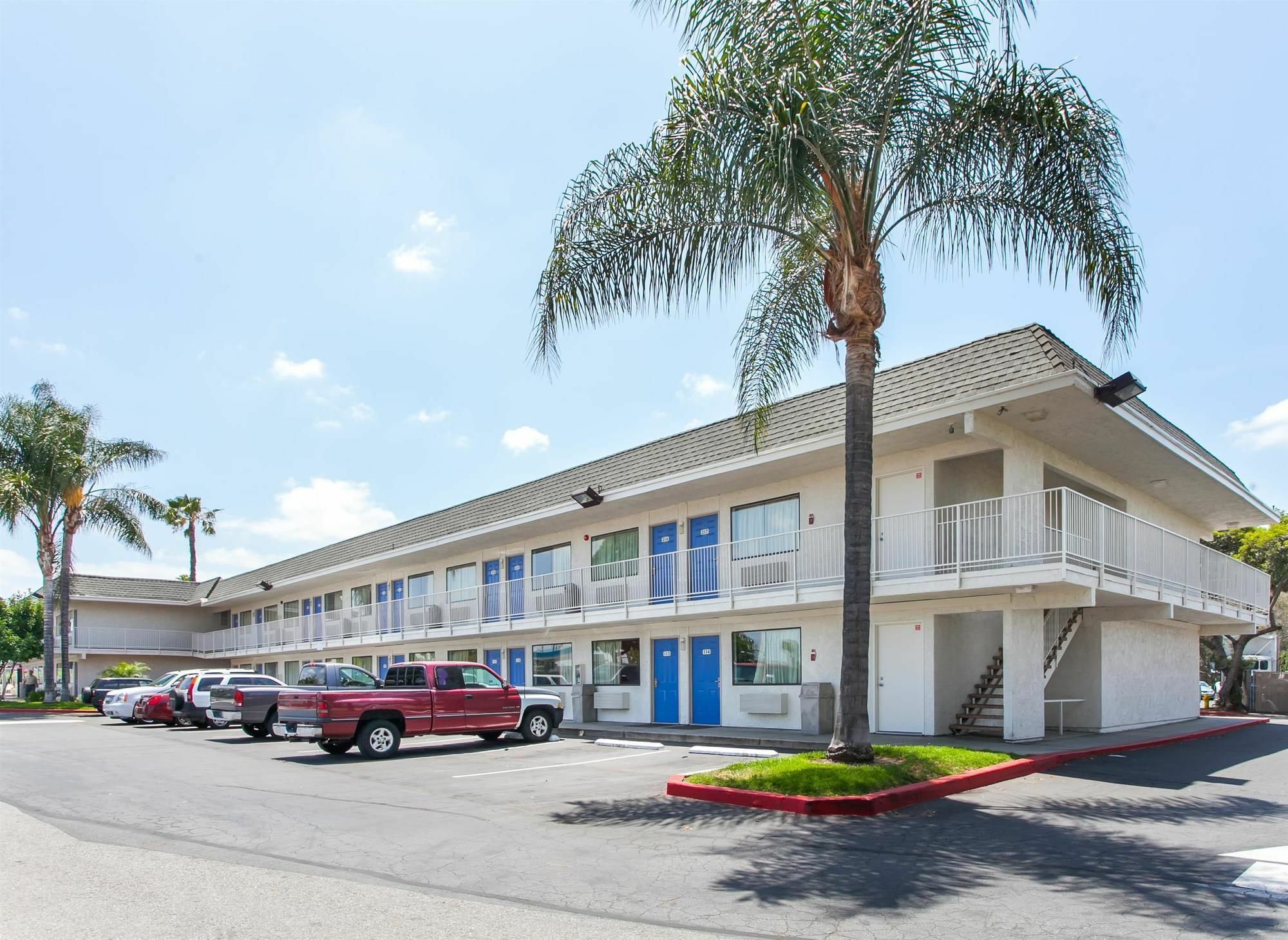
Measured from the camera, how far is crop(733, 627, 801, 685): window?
65.9 ft

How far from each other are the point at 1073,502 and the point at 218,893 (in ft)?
45.8

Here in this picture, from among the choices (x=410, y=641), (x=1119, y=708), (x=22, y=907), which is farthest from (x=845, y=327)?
(x=410, y=641)

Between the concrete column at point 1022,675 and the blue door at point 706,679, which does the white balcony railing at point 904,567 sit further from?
the blue door at point 706,679

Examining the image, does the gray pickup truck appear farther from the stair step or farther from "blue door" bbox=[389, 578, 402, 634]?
the stair step

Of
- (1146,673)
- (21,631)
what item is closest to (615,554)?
(1146,673)

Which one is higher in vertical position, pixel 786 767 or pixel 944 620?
pixel 944 620

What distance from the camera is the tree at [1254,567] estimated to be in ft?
103

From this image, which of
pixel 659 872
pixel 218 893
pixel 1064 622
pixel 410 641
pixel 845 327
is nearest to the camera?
pixel 218 893

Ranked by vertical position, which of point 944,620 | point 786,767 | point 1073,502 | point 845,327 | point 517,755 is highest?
point 845,327

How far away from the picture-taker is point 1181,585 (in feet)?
64.0

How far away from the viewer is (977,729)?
17.5 m

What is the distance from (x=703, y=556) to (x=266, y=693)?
10.8m

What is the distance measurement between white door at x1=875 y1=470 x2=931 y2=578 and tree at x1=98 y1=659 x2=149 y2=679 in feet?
119

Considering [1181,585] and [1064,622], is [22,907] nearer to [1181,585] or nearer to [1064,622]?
[1064,622]
